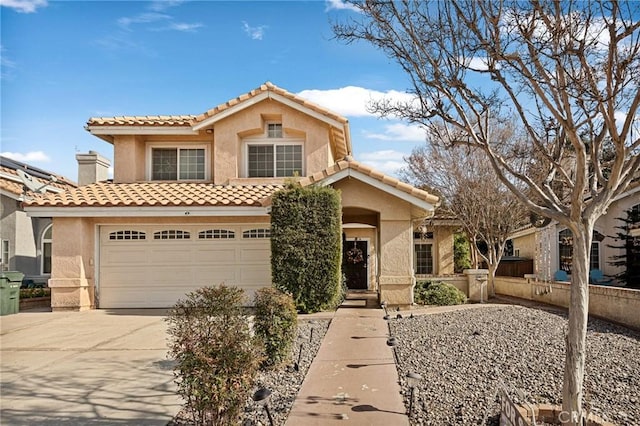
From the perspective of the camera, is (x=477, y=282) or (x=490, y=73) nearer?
(x=490, y=73)

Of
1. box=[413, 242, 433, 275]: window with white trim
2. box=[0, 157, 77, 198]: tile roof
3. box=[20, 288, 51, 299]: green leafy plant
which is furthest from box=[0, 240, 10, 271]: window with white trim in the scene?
box=[413, 242, 433, 275]: window with white trim

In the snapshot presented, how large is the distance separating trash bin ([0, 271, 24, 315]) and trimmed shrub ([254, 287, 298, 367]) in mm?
11032

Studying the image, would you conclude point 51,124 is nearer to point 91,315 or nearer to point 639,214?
point 91,315

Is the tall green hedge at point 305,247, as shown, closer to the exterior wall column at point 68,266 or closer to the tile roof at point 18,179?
the exterior wall column at point 68,266

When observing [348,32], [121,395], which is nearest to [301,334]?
[121,395]

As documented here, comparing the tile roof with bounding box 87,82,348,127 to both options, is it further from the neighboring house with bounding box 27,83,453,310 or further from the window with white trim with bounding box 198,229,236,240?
the window with white trim with bounding box 198,229,236,240

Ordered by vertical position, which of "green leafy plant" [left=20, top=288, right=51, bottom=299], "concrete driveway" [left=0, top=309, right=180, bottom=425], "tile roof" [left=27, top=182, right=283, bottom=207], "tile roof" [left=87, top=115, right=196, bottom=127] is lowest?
"concrete driveway" [left=0, top=309, right=180, bottom=425]

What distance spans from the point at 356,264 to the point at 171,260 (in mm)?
10513

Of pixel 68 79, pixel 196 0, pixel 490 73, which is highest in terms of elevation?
pixel 196 0

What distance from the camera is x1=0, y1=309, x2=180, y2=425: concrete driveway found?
5.83m

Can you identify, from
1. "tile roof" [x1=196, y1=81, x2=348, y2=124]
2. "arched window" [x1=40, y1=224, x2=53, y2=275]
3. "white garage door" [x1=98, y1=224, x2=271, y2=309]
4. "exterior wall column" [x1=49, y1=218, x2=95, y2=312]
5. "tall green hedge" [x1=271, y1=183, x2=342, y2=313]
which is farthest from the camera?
"arched window" [x1=40, y1=224, x2=53, y2=275]

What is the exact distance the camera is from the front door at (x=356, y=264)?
23737 mm

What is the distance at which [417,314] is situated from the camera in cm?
1333

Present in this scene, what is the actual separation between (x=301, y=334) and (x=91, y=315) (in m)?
7.52
